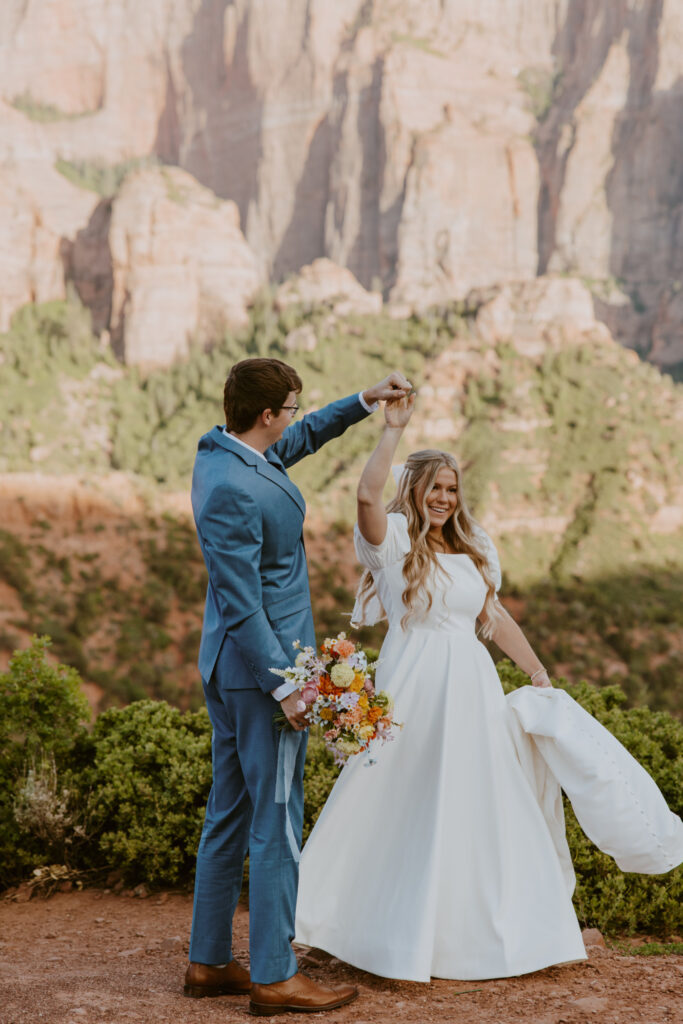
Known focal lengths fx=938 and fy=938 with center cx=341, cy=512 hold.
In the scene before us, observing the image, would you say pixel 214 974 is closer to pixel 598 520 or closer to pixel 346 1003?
pixel 346 1003

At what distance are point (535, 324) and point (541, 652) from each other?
21.1 m

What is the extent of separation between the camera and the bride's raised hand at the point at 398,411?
10.2 feet

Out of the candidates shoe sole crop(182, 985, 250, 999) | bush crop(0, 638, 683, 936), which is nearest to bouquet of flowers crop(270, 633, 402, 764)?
shoe sole crop(182, 985, 250, 999)

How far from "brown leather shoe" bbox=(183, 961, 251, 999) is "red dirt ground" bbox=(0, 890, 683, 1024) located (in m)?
0.03

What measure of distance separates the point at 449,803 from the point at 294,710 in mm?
727

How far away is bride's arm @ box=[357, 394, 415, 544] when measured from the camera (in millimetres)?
3053

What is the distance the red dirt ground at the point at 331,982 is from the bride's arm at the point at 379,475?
149 centimetres

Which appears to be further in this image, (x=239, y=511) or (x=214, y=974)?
(x=214, y=974)

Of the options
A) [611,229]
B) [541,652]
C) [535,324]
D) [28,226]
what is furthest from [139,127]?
[541,652]

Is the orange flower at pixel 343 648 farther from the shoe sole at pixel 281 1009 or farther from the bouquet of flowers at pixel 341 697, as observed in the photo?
the shoe sole at pixel 281 1009

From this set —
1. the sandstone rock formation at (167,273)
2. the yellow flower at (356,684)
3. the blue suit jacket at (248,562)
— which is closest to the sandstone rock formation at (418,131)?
the sandstone rock formation at (167,273)

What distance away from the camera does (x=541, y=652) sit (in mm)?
26906

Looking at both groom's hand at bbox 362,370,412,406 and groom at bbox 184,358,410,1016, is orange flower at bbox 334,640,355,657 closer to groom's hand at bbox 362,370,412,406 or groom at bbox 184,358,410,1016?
groom at bbox 184,358,410,1016

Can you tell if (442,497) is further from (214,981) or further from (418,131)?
(418,131)
